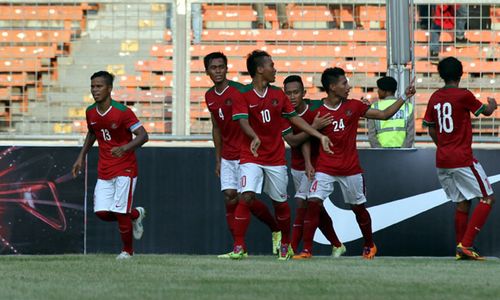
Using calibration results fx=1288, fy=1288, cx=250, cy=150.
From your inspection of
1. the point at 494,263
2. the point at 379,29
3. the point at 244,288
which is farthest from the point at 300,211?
the point at 244,288

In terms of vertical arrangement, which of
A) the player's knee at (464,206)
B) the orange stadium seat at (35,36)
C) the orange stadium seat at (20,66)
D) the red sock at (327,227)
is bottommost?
the red sock at (327,227)

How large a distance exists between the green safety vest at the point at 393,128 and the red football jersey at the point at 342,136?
6.50 ft

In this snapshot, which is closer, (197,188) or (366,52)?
(197,188)

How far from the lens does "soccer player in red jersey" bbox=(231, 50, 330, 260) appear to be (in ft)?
38.3

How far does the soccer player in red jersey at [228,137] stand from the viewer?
12.3 meters

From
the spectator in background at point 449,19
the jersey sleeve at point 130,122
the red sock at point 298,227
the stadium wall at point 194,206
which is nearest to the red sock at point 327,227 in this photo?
the red sock at point 298,227

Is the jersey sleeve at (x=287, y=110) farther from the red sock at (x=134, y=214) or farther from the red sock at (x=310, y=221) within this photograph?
the red sock at (x=134, y=214)

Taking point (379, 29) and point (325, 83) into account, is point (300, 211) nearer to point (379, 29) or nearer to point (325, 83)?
point (325, 83)

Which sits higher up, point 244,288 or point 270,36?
point 270,36

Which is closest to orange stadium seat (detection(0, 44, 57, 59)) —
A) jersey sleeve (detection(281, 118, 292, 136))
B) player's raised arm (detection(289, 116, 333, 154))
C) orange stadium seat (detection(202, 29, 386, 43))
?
orange stadium seat (detection(202, 29, 386, 43))

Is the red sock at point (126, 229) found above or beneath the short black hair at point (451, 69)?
beneath

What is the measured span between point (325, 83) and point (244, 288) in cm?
433

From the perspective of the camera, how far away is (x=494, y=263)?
454 inches

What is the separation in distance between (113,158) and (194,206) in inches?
77.4
